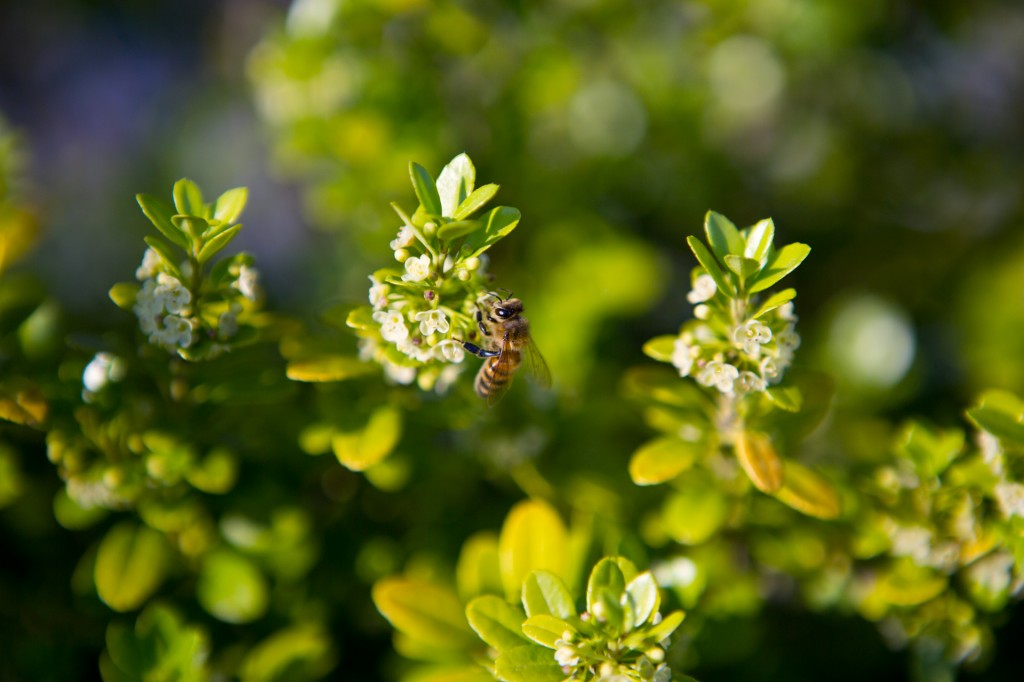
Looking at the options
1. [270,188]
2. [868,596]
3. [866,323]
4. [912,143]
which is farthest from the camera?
[270,188]

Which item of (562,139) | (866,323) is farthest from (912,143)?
(562,139)

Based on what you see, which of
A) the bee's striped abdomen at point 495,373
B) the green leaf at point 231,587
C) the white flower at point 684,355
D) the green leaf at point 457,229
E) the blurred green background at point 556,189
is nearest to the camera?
the green leaf at point 457,229

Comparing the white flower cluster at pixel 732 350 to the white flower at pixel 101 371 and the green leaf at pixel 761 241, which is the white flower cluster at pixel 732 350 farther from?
the white flower at pixel 101 371

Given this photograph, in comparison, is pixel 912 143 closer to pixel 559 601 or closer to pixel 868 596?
pixel 868 596

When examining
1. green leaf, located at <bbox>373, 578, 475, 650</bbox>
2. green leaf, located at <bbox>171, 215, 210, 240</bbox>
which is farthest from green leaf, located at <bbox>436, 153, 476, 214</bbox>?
green leaf, located at <bbox>373, 578, 475, 650</bbox>

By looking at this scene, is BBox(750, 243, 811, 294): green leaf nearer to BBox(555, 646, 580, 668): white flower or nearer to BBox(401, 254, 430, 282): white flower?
BBox(401, 254, 430, 282): white flower

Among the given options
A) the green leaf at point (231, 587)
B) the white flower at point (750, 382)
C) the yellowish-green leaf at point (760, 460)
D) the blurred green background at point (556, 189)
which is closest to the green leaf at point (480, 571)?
the blurred green background at point (556, 189)

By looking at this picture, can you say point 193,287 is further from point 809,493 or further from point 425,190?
point 809,493
